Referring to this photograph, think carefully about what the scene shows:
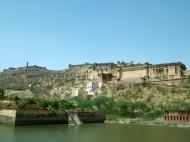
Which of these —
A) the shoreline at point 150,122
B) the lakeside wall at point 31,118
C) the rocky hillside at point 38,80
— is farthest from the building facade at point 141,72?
the lakeside wall at point 31,118

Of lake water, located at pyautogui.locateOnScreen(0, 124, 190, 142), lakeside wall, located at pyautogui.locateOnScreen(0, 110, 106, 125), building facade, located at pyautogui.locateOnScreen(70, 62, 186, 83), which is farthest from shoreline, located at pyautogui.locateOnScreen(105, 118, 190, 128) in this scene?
building facade, located at pyautogui.locateOnScreen(70, 62, 186, 83)

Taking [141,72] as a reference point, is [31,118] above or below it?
below

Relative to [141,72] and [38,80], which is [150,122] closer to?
[141,72]

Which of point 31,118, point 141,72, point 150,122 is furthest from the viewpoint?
point 141,72

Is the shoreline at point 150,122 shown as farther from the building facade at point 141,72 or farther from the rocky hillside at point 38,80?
the rocky hillside at point 38,80

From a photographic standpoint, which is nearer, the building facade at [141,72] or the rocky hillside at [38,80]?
the building facade at [141,72]

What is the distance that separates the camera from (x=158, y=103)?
3971 inches

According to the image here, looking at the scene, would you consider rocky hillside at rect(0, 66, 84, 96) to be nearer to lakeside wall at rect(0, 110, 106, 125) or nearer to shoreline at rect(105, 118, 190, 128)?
shoreline at rect(105, 118, 190, 128)

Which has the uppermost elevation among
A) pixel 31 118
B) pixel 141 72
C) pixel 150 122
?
pixel 141 72

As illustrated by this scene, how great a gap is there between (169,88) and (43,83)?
76.4 m

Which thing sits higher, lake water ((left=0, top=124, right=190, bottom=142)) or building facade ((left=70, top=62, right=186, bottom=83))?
building facade ((left=70, top=62, right=186, bottom=83))

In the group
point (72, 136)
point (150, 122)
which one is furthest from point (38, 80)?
point (72, 136)

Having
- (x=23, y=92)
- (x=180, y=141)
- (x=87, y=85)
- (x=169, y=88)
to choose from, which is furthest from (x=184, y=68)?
(x=180, y=141)

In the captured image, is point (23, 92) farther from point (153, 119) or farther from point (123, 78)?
point (153, 119)
